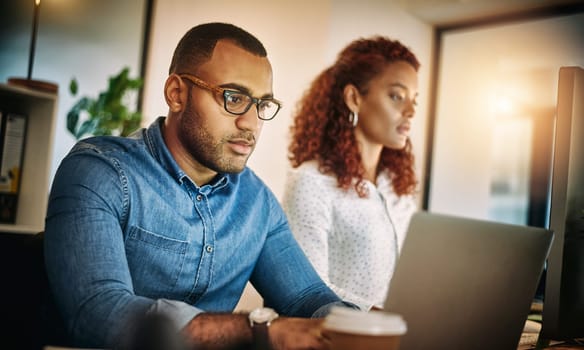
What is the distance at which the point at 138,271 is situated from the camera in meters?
1.20

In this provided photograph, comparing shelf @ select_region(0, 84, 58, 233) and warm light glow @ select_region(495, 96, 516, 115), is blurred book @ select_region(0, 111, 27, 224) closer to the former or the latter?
shelf @ select_region(0, 84, 58, 233)

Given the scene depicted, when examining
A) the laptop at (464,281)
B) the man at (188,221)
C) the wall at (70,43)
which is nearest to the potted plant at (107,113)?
the wall at (70,43)

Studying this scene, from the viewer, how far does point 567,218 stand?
47.9 inches

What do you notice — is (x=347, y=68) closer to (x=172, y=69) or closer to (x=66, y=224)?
(x=172, y=69)

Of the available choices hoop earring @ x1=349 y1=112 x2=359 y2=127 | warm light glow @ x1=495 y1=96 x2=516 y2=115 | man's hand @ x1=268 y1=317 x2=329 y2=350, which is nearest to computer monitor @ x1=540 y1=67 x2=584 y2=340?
man's hand @ x1=268 y1=317 x2=329 y2=350

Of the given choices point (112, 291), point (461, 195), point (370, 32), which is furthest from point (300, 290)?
point (461, 195)

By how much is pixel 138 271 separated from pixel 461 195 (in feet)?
13.1

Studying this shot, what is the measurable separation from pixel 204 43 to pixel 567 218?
2.96 feet

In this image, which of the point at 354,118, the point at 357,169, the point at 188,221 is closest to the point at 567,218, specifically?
the point at 188,221

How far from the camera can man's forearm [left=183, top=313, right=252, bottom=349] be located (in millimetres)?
888

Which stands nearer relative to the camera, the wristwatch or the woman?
the wristwatch

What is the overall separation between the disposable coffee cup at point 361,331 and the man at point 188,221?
228 millimetres

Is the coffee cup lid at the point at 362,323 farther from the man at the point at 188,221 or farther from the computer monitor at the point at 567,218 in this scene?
the computer monitor at the point at 567,218

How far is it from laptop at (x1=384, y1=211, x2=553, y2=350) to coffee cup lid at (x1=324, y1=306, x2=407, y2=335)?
0.21m
